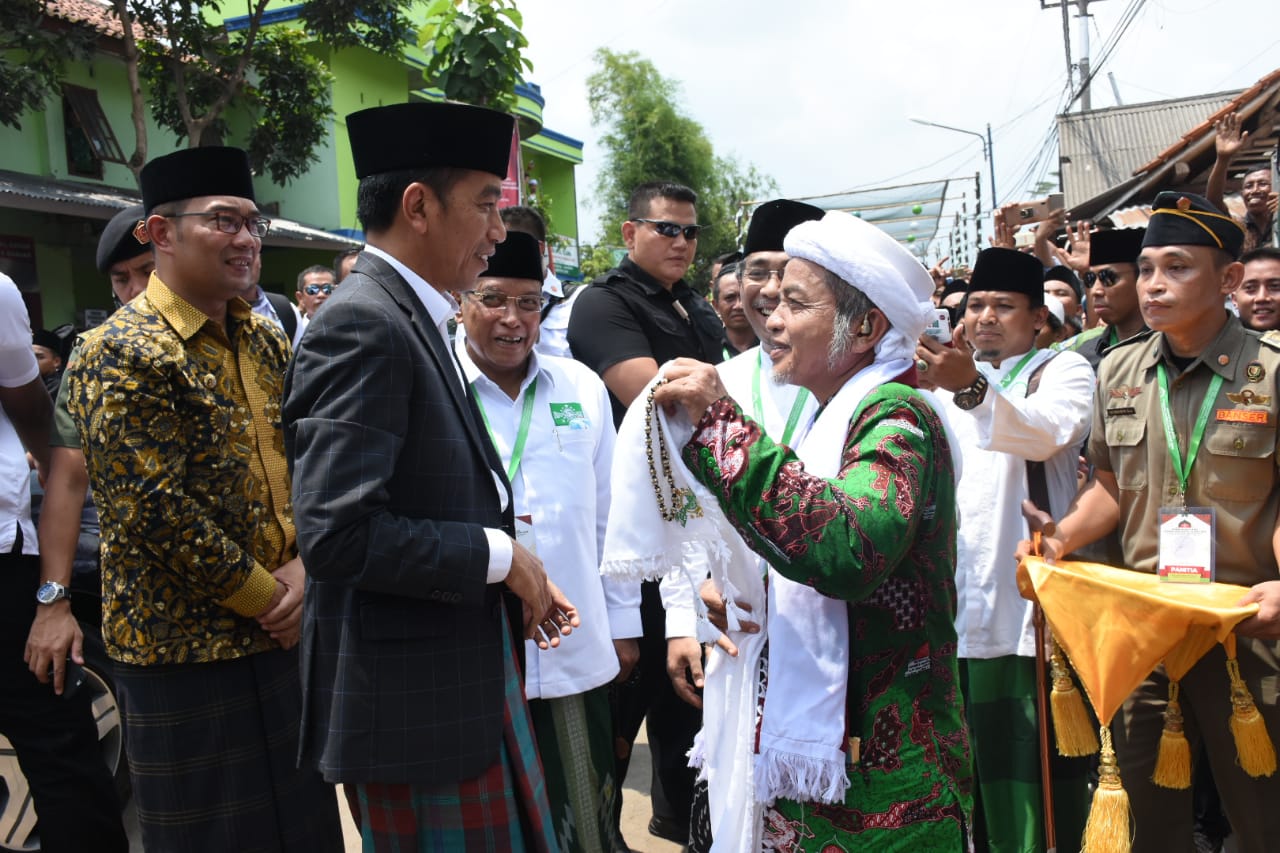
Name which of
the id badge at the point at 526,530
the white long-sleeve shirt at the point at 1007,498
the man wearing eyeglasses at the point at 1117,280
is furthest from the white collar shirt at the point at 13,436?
the man wearing eyeglasses at the point at 1117,280

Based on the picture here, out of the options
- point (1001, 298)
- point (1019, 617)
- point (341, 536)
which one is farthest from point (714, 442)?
point (1001, 298)

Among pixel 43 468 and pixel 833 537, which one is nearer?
pixel 833 537

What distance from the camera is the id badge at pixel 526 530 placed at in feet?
10.3

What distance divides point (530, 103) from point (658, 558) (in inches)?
934

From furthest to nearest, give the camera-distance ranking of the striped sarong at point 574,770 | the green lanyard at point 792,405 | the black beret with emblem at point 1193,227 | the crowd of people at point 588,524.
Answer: the black beret with emblem at point 1193,227
the striped sarong at point 574,770
the green lanyard at point 792,405
the crowd of people at point 588,524

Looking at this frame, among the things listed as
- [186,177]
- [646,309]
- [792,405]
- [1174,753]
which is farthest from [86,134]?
[1174,753]

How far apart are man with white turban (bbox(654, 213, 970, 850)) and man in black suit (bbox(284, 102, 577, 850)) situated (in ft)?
1.55

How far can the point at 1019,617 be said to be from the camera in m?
3.74

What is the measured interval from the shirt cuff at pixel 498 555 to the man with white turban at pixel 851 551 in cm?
41

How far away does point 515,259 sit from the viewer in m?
3.37

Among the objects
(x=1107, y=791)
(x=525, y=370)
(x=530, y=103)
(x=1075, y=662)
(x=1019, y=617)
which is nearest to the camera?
(x=1107, y=791)

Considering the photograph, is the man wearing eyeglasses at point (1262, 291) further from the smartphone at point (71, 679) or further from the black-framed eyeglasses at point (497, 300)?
the smartphone at point (71, 679)

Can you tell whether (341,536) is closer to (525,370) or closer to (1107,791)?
(525,370)

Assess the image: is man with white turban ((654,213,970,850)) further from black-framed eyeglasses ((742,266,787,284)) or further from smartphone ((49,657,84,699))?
smartphone ((49,657,84,699))
